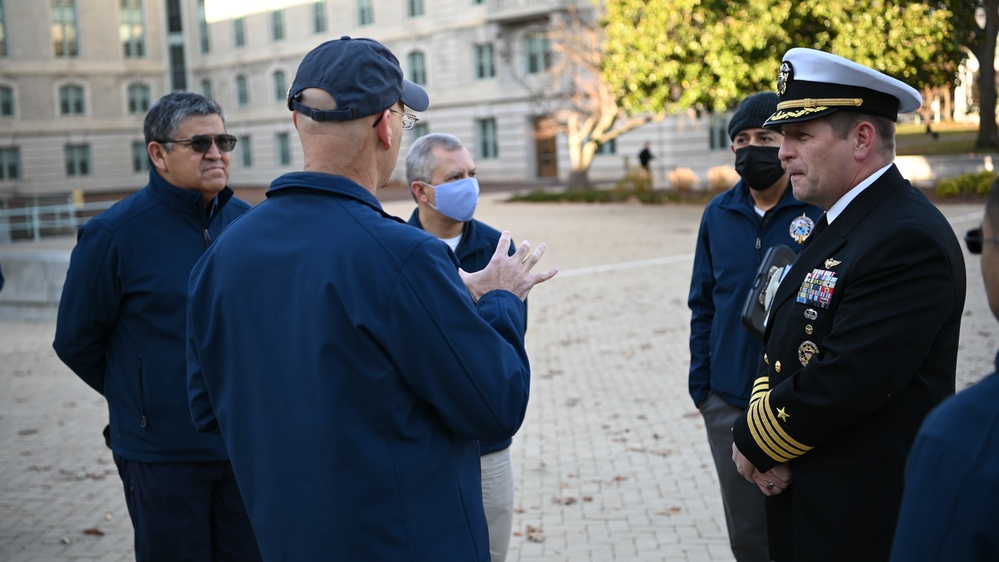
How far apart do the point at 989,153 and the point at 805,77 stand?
23.4m

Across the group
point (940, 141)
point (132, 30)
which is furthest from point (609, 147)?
point (132, 30)

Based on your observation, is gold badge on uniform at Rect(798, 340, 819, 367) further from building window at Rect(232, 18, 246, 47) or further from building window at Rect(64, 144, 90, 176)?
building window at Rect(64, 144, 90, 176)

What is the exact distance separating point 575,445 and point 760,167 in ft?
12.8

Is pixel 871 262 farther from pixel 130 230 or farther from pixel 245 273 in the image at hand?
pixel 130 230

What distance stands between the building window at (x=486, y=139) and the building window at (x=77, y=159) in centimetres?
2784

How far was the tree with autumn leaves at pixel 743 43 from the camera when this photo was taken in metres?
20.2

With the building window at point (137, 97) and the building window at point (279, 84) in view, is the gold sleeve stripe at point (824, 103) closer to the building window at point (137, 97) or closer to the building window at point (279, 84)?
the building window at point (279, 84)

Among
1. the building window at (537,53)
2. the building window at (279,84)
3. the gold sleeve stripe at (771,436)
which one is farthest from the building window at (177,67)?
the gold sleeve stripe at (771,436)

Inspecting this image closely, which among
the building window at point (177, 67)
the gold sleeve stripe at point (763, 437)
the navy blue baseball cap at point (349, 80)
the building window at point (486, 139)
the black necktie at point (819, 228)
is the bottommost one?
the gold sleeve stripe at point (763, 437)

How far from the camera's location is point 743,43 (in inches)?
966

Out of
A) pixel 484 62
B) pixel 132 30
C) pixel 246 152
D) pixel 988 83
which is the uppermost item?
pixel 132 30

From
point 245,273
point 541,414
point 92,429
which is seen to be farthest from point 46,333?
point 245,273

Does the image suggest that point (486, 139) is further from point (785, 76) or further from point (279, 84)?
point (785, 76)

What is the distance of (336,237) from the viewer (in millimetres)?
2348
